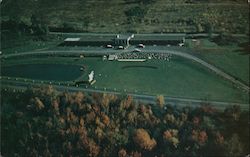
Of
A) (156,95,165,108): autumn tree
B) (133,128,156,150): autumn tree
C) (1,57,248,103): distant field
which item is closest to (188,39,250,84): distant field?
(1,57,248,103): distant field

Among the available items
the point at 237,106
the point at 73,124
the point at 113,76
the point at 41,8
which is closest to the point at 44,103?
the point at 73,124

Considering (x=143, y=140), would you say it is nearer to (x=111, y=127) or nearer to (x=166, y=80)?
(x=111, y=127)

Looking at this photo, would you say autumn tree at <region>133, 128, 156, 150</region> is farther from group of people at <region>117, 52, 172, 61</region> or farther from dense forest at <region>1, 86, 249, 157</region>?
group of people at <region>117, 52, 172, 61</region>

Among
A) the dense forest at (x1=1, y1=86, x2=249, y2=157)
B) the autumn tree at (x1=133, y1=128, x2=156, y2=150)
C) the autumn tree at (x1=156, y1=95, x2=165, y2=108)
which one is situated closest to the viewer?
the dense forest at (x1=1, y1=86, x2=249, y2=157)

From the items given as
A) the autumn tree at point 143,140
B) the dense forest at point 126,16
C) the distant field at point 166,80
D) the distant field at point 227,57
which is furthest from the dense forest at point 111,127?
the dense forest at point 126,16

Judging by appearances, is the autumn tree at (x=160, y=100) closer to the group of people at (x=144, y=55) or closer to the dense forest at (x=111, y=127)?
the dense forest at (x=111, y=127)

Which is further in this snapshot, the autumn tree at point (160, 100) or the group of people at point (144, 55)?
the group of people at point (144, 55)
